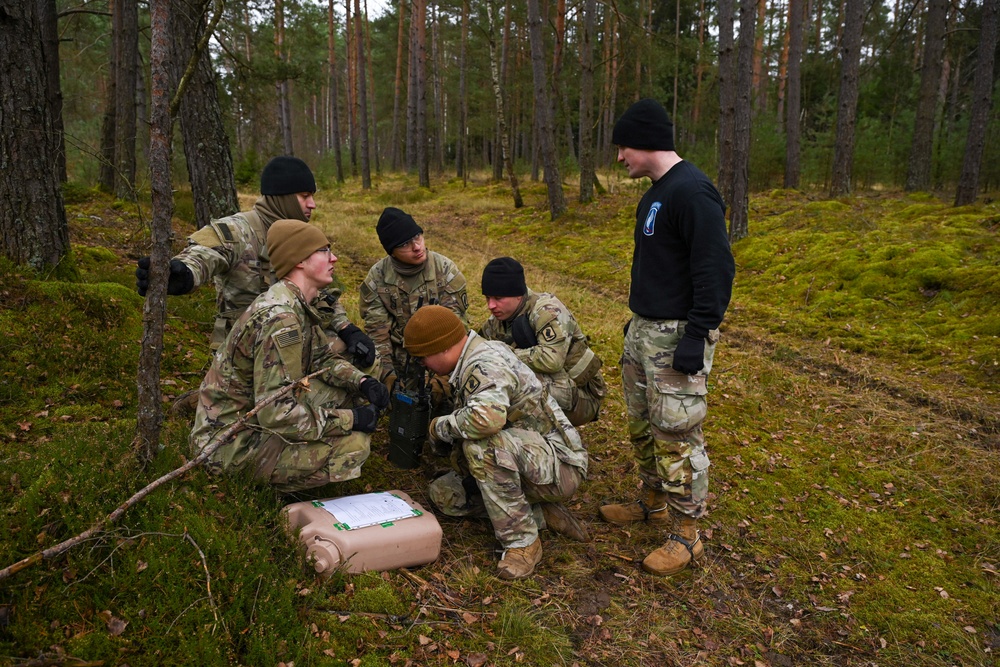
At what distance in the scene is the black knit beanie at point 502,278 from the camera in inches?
172

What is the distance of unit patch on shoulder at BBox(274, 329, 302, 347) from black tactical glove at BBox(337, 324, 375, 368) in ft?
3.00

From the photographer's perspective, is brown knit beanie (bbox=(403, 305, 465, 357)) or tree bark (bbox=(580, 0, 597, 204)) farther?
tree bark (bbox=(580, 0, 597, 204))

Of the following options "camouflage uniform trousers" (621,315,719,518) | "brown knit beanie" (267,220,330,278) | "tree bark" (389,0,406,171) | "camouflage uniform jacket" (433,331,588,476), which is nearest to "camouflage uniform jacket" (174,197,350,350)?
"brown knit beanie" (267,220,330,278)

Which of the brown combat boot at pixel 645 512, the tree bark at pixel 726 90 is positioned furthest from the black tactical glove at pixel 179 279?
the tree bark at pixel 726 90

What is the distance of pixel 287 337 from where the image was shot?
334 centimetres

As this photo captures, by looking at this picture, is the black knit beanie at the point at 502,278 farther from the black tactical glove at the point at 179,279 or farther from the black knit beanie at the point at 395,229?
the black tactical glove at the point at 179,279

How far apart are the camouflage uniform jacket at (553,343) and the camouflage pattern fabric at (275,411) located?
4.81 ft

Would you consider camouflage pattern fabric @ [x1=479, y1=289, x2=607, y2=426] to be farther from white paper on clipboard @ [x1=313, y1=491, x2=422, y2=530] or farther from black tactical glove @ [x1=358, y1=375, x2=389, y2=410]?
white paper on clipboard @ [x1=313, y1=491, x2=422, y2=530]

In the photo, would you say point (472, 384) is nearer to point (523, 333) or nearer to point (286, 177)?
point (523, 333)

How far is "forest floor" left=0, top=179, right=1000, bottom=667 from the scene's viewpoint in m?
2.65

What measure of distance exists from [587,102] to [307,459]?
49.2 ft

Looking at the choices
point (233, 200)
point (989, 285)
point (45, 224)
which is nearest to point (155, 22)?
point (45, 224)

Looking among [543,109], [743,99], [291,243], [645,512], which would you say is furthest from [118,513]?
[543,109]

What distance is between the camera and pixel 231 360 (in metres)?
3.39
